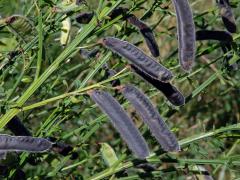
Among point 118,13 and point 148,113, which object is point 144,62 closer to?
point 148,113

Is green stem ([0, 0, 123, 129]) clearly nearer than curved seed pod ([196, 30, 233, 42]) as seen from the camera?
Yes

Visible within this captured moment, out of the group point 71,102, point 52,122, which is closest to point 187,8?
point 71,102

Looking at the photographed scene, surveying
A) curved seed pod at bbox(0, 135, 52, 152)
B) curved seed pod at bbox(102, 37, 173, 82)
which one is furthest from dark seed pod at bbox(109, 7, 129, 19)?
curved seed pod at bbox(0, 135, 52, 152)

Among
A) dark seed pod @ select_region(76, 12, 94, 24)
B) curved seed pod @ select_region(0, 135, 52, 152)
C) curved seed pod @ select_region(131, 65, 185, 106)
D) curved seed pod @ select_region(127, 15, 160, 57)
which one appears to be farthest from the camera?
dark seed pod @ select_region(76, 12, 94, 24)

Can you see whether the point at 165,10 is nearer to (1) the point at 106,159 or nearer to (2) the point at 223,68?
(2) the point at 223,68

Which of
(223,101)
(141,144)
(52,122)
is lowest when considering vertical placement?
(223,101)

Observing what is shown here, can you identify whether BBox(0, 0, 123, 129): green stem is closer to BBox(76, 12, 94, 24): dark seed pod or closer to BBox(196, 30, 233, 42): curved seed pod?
BBox(76, 12, 94, 24): dark seed pod
